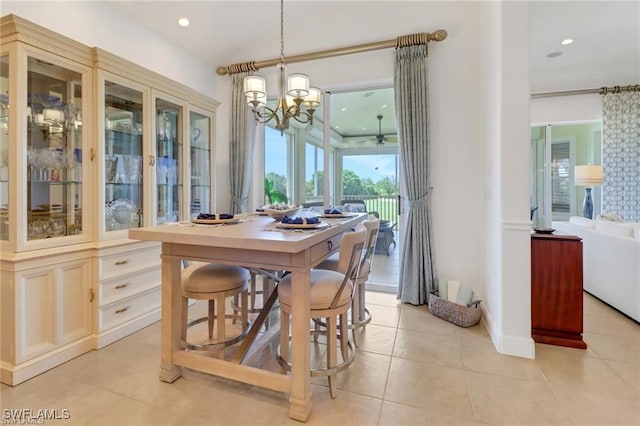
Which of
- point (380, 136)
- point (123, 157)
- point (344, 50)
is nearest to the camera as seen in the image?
point (123, 157)

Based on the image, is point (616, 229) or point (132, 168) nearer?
point (132, 168)

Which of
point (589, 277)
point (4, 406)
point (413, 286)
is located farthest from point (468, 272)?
point (4, 406)

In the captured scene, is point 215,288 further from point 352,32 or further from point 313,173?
point 352,32

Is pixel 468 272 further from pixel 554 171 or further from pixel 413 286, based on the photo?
pixel 554 171

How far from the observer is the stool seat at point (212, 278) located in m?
1.92

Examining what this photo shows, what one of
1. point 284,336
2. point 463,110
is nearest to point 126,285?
point 284,336

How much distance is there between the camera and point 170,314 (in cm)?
185

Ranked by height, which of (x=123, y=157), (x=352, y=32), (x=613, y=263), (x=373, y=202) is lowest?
(x=613, y=263)

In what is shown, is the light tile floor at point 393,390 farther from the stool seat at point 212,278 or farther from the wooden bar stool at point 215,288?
the stool seat at point 212,278

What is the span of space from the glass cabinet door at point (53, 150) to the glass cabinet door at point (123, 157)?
0.62 ft

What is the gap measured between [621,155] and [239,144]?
18.1 feet

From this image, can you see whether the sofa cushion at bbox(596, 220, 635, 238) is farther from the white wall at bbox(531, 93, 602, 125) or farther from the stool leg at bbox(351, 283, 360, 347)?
the stool leg at bbox(351, 283, 360, 347)

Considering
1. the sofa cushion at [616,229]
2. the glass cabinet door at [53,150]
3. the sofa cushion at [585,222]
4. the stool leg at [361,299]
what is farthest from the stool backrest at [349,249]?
the sofa cushion at [585,222]

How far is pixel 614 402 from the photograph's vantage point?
66.8 inches
